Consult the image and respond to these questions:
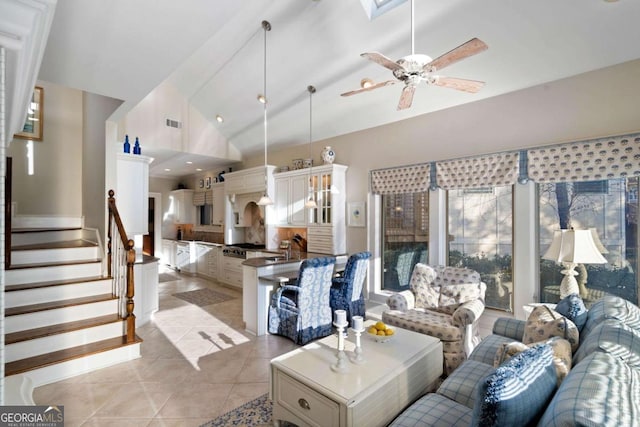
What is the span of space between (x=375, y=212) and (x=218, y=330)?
9.42ft

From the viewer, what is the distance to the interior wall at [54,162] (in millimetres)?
4602

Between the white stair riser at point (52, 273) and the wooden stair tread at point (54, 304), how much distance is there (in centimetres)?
37

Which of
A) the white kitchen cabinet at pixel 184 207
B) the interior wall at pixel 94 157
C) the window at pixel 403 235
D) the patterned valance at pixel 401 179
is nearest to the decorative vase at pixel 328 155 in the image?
the patterned valance at pixel 401 179

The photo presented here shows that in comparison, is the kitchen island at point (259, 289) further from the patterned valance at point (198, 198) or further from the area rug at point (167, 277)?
the patterned valance at point (198, 198)

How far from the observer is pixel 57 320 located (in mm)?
3139

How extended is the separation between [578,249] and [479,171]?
1336 mm

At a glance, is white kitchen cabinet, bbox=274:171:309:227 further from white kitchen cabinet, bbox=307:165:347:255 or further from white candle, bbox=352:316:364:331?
white candle, bbox=352:316:364:331

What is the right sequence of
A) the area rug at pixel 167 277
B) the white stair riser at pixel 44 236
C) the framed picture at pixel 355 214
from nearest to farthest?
the white stair riser at pixel 44 236, the framed picture at pixel 355 214, the area rug at pixel 167 277

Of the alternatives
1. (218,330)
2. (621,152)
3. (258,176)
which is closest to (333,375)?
(218,330)

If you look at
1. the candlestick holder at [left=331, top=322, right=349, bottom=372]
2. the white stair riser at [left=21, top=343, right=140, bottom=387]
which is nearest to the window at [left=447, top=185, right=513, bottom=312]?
the candlestick holder at [left=331, top=322, right=349, bottom=372]

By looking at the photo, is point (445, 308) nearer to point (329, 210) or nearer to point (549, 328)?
point (549, 328)

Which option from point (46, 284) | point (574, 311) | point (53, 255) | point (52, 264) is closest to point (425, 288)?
point (574, 311)

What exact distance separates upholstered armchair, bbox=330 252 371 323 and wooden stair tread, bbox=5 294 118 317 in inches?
107

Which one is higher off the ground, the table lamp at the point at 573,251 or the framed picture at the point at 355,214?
the framed picture at the point at 355,214
